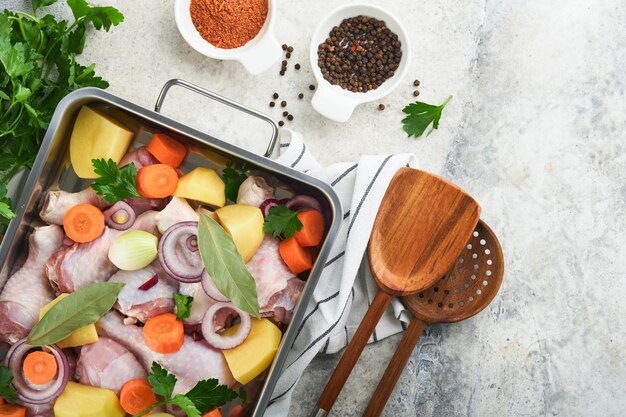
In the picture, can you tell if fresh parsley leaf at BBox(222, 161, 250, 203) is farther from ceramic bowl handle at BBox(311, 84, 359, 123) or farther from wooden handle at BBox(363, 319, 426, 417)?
wooden handle at BBox(363, 319, 426, 417)

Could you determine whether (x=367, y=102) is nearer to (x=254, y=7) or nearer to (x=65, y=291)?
(x=254, y=7)

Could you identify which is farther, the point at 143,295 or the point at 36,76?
the point at 36,76

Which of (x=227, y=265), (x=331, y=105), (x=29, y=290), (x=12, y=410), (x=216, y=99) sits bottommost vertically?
(x=12, y=410)

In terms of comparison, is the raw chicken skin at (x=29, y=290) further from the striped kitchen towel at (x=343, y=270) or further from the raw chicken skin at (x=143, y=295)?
the striped kitchen towel at (x=343, y=270)

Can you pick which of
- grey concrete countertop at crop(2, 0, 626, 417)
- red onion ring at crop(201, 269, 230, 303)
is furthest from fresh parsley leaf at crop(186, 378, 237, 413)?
grey concrete countertop at crop(2, 0, 626, 417)

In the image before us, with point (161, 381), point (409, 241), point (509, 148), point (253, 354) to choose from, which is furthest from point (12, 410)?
point (509, 148)

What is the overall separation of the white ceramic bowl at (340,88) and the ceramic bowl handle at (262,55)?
126mm

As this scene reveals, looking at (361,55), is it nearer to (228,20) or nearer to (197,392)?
(228,20)

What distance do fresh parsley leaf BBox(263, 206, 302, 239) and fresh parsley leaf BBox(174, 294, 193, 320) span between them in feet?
0.98

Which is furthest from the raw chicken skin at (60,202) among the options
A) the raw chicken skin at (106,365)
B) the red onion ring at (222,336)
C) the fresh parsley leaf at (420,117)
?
the fresh parsley leaf at (420,117)

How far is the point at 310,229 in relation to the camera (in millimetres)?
1785

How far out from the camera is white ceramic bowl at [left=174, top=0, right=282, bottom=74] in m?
2.02

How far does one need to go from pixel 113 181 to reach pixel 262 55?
0.65 meters

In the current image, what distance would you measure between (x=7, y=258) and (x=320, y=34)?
1208 millimetres
